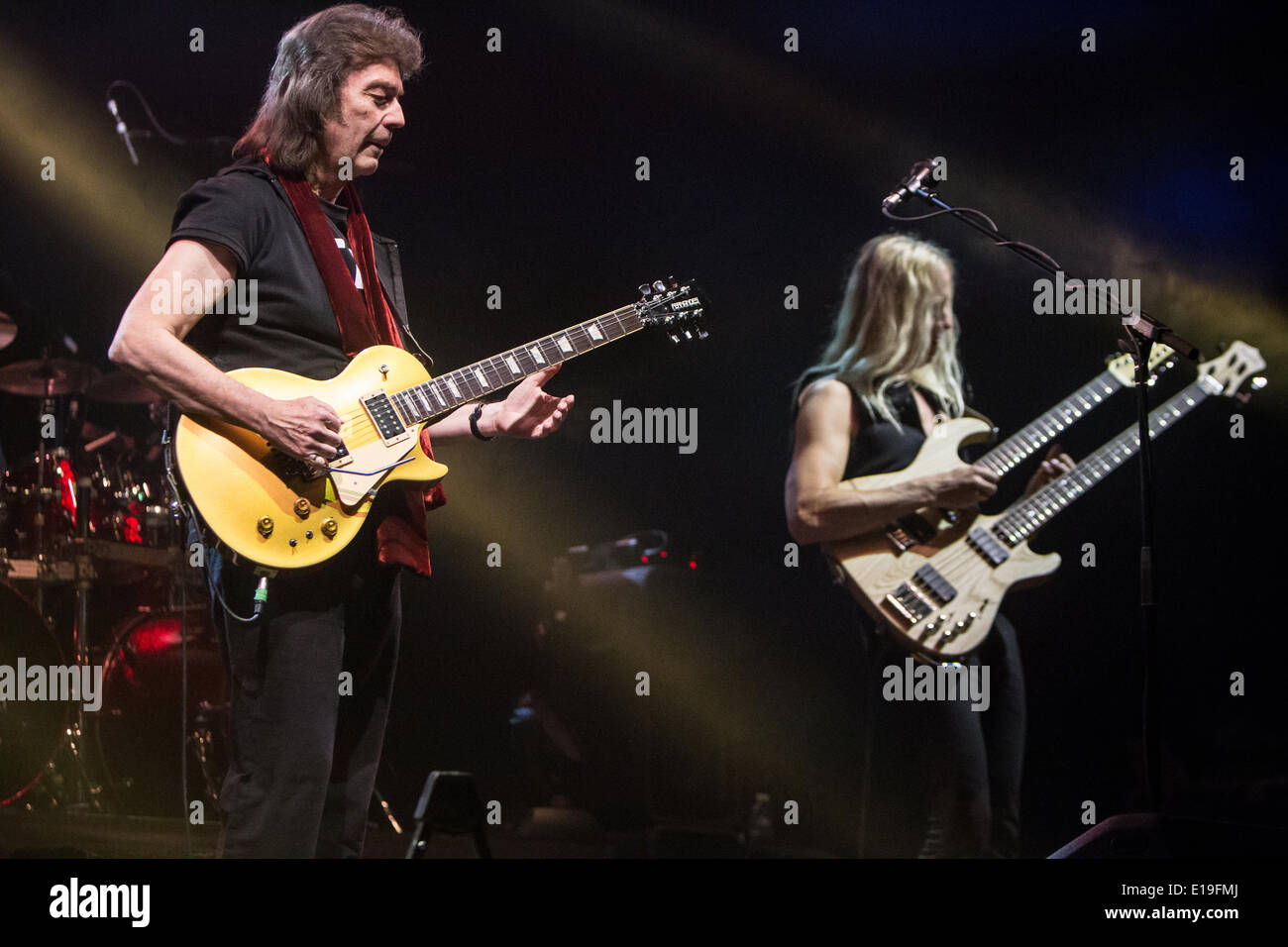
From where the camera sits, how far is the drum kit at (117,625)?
4.48 meters

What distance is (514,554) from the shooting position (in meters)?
4.71

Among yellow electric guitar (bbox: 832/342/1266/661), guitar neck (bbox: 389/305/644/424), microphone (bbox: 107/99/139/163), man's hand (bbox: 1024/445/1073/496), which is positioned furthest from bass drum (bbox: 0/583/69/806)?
man's hand (bbox: 1024/445/1073/496)

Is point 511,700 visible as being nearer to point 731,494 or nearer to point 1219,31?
point 731,494

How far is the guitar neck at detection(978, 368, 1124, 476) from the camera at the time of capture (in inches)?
157

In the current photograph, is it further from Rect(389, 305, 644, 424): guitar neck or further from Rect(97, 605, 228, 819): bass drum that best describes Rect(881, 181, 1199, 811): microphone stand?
Rect(97, 605, 228, 819): bass drum

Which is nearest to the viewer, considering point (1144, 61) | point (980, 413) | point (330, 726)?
point (330, 726)

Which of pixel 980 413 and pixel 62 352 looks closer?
pixel 980 413

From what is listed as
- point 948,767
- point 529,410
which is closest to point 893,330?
point 948,767

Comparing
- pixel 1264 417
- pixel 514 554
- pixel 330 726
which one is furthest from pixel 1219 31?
pixel 330 726

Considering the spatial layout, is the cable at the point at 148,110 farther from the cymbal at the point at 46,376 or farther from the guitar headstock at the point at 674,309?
the guitar headstock at the point at 674,309

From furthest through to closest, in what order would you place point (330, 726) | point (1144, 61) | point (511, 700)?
point (511, 700) → point (1144, 61) → point (330, 726)

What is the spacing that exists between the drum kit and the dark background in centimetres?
80
